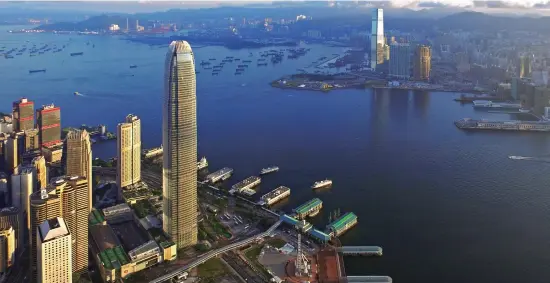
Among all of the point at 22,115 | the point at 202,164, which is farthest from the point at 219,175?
the point at 22,115

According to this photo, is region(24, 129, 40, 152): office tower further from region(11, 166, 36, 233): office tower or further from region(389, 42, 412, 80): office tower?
region(389, 42, 412, 80): office tower

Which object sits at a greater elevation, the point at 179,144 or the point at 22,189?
the point at 179,144

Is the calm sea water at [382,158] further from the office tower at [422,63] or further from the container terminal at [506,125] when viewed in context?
the office tower at [422,63]

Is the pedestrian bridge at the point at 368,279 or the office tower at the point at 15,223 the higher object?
the office tower at the point at 15,223

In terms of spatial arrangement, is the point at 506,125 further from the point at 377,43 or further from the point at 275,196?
the point at 377,43

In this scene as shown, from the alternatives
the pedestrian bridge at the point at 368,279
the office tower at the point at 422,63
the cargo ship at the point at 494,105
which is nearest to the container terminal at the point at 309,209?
the pedestrian bridge at the point at 368,279

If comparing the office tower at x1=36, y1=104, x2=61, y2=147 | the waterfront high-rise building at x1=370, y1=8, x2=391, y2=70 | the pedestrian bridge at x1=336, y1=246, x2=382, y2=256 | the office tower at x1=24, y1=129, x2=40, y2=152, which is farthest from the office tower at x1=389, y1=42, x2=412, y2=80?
the pedestrian bridge at x1=336, y1=246, x2=382, y2=256
